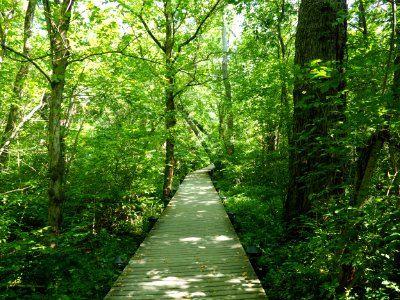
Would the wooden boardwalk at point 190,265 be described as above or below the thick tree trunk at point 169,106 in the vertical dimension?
below

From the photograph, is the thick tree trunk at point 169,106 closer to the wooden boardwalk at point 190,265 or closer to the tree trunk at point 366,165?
the wooden boardwalk at point 190,265

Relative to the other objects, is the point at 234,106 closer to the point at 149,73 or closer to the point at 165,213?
the point at 149,73

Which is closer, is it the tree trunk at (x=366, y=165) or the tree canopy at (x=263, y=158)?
the tree trunk at (x=366, y=165)

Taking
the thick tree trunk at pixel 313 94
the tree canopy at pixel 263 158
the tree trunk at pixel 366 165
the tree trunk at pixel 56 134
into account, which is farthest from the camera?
the thick tree trunk at pixel 313 94

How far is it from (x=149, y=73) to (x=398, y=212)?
25.1 ft

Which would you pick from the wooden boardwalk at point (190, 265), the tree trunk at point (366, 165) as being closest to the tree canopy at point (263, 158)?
the tree trunk at point (366, 165)

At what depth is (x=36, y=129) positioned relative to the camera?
8297mm

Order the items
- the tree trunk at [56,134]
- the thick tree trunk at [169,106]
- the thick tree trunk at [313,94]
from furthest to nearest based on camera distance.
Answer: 1. the thick tree trunk at [169,106]
2. the thick tree trunk at [313,94]
3. the tree trunk at [56,134]

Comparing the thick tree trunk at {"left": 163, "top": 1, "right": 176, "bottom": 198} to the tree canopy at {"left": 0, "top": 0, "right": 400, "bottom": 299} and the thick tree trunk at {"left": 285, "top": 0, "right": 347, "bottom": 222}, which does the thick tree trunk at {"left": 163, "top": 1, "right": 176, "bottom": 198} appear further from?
the thick tree trunk at {"left": 285, "top": 0, "right": 347, "bottom": 222}

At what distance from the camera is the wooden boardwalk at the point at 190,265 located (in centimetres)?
435

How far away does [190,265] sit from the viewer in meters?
5.25

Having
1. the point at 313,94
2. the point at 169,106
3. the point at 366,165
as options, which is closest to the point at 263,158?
the point at 169,106

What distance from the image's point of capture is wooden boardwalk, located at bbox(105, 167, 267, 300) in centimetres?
435

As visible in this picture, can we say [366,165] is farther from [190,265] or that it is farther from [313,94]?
[190,265]
